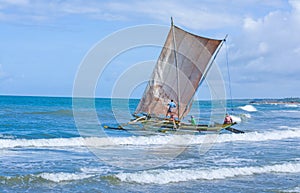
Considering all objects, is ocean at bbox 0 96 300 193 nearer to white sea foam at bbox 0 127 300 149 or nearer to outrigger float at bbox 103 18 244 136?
white sea foam at bbox 0 127 300 149

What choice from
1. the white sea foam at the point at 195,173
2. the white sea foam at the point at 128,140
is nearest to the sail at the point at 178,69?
the white sea foam at the point at 128,140

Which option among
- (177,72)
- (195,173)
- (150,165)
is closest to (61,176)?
(150,165)

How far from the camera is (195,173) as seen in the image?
47.7 feet

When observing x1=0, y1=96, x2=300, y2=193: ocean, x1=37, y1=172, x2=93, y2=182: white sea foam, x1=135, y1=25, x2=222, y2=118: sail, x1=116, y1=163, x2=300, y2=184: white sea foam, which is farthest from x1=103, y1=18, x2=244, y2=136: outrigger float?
x1=37, y1=172, x2=93, y2=182: white sea foam

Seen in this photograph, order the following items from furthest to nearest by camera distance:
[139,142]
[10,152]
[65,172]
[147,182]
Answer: [139,142]
[10,152]
[65,172]
[147,182]

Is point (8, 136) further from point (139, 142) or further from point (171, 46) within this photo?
point (171, 46)

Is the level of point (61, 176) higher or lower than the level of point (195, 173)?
lower

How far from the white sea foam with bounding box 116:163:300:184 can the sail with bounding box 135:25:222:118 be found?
387 inches

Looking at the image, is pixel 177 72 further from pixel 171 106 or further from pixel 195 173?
pixel 195 173

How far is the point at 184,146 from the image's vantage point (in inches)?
901

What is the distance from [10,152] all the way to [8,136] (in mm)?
8336

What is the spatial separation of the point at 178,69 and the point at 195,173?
11.3 m

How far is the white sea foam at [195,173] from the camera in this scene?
13621mm

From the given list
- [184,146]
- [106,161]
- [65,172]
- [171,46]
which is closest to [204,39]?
[171,46]
